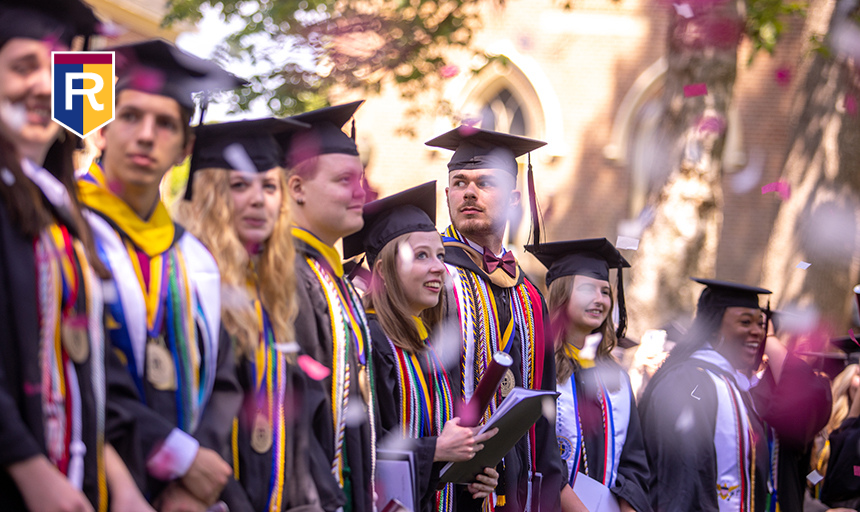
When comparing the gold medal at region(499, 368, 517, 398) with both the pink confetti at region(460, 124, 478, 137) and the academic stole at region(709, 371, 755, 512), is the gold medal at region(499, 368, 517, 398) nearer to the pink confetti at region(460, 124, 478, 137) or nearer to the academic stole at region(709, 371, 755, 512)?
the pink confetti at region(460, 124, 478, 137)

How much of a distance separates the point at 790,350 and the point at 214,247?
4306mm

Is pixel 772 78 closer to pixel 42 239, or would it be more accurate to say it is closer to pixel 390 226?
pixel 390 226

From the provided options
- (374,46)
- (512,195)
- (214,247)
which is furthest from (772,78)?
(214,247)

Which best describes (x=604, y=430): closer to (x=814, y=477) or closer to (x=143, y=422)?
(x=814, y=477)

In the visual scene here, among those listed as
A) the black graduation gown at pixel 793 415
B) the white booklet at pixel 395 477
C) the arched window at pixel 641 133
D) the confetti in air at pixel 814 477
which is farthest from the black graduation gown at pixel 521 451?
the arched window at pixel 641 133

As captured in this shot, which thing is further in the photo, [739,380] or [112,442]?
[739,380]

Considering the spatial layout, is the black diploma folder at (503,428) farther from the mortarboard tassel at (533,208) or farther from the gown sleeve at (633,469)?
the gown sleeve at (633,469)

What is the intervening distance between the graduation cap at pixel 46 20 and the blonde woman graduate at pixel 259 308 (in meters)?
0.50

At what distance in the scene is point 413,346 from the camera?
3.31 metres

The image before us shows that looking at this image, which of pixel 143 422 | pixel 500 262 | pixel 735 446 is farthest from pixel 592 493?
pixel 143 422

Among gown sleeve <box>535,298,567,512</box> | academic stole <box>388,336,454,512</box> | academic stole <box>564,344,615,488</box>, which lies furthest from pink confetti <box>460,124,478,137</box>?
academic stole <box>564,344,615,488</box>

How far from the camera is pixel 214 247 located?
2455 millimetres

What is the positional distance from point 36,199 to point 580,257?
10.4ft

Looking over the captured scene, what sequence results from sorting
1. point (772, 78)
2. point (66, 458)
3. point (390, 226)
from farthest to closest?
1. point (772, 78)
2. point (390, 226)
3. point (66, 458)
